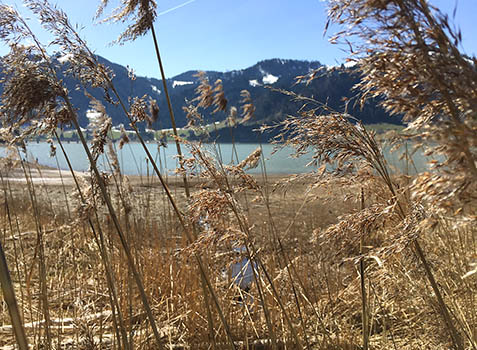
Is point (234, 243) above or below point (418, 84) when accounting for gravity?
below

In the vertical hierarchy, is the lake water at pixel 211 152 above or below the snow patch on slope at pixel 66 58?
below

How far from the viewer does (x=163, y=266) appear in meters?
3.46

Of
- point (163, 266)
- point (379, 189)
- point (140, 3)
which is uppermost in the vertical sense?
point (140, 3)

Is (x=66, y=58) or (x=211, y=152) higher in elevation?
(x=66, y=58)

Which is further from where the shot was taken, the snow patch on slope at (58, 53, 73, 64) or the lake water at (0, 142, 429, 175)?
the lake water at (0, 142, 429, 175)

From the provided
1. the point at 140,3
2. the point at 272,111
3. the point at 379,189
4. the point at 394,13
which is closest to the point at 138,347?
the point at 379,189

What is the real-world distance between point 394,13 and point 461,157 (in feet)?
1.25

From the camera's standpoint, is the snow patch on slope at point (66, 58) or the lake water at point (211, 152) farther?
the lake water at point (211, 152)

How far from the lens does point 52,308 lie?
3.27 metres

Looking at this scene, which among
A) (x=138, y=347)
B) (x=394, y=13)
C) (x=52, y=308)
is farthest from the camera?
(x=52, y=308)

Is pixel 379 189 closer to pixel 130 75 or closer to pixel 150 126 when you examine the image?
pixel 130 75

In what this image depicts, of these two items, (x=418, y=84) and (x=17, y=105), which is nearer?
(x=418, y=84)

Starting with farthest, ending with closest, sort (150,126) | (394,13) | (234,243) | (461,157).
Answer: (150,126)
(234,243)
(394,13)
(461,157)

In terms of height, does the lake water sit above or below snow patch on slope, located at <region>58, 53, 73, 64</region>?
below
